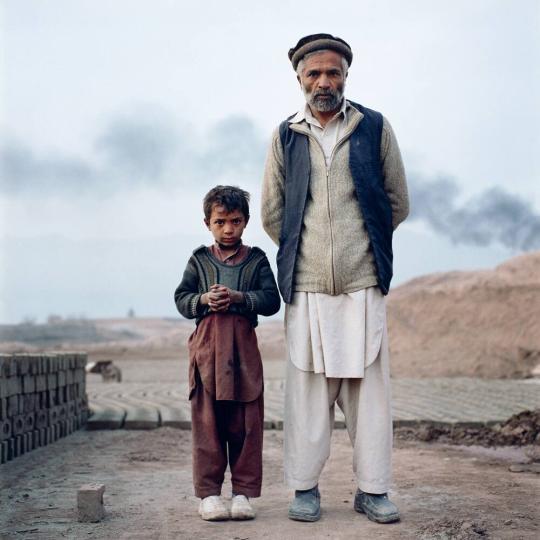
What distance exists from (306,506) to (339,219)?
1.36 m

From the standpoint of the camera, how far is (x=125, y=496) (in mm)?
4312

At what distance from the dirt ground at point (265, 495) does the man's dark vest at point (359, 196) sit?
108 centimetres

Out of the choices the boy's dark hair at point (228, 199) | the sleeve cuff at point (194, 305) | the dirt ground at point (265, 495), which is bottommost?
the dirt ground at point (265, 495)

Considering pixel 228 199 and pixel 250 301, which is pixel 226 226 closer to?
pixel 228 199

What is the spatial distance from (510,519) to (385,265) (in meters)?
1.31

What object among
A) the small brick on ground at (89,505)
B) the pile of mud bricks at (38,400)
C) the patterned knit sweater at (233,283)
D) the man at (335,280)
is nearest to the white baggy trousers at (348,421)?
the man at (335,280)

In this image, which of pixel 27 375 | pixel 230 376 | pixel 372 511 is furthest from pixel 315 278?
pixel 27 375

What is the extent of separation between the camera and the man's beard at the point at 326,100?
3707 millimetres

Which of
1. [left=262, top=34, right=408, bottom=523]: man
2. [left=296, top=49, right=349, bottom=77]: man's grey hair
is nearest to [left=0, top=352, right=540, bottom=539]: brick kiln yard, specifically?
[left=262, top=34, right=408, bottom=523]: man

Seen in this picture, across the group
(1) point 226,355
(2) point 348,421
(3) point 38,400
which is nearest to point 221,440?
(1) point 226,355

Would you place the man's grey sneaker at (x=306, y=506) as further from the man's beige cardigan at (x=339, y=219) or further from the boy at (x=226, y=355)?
the man's beige cardigan at (x=339, y=219)

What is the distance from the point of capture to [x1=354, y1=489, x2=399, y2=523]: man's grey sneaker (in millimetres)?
3582

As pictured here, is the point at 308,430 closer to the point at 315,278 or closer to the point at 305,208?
the point at 315,278

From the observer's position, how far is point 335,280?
367 cm
